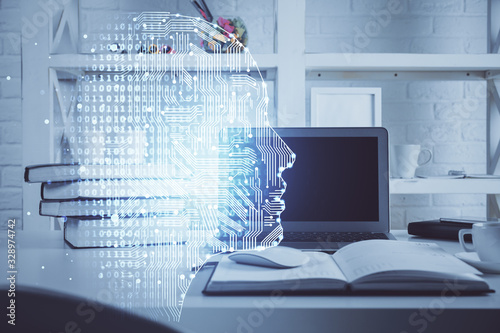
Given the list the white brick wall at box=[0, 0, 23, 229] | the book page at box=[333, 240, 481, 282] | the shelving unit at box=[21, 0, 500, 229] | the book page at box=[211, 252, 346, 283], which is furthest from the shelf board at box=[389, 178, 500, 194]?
the white brick wall at box=[0, 0, 23, 229]

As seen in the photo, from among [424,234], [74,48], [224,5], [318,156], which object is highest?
[224,5]

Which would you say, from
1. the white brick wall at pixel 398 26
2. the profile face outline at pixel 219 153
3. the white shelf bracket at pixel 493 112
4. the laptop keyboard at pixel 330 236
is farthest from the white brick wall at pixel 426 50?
the laptop keyboard at pixel 330 236

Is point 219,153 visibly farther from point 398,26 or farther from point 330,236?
point 398,26

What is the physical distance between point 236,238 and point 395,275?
420 mm

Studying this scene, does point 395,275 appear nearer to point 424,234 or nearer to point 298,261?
point 298,261

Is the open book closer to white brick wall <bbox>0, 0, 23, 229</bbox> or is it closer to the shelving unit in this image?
the shelving unit

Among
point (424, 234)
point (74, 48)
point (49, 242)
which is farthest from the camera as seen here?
point (74, 48)

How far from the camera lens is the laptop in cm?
92

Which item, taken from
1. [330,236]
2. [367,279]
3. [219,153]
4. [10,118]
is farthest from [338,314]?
[10,118]

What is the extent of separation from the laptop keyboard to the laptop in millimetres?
15

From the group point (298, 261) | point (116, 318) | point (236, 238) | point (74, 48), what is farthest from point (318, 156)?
point (74, 48)

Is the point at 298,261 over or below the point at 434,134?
below

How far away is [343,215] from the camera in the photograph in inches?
36.3

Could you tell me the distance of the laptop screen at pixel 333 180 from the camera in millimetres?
921
